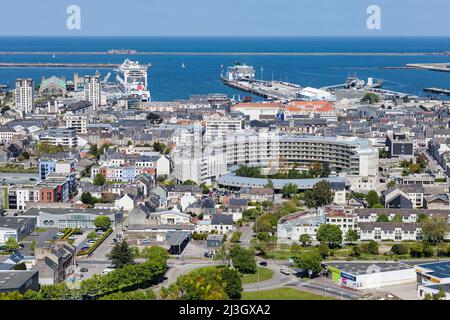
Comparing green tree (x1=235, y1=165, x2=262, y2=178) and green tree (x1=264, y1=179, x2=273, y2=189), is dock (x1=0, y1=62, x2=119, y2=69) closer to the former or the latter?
green tree (x1=235, y1=165, x2=262, y2=178)

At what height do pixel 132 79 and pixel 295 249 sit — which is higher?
pixel 132 79

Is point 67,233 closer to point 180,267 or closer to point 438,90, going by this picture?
point 180,267

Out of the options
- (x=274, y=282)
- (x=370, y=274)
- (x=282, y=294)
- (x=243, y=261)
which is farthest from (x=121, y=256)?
(x=370, y=274)

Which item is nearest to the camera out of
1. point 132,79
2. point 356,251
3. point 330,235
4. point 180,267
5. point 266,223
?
point 180,267

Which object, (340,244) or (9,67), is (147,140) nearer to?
(340,244)

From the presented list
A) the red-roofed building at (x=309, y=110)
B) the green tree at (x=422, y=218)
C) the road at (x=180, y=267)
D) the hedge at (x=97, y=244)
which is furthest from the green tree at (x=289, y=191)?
the red-roofed building at (x=309, y=110)
